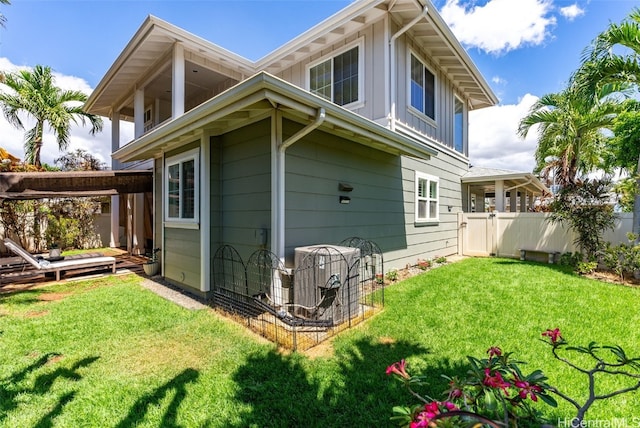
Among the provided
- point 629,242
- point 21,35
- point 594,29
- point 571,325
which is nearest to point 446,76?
point 594,29

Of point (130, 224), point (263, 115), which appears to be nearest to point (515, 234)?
point (263, 115)

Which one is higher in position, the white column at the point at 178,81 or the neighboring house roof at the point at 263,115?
the white column at the point at 178,81

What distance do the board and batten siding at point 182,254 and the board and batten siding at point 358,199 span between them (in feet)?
6.28

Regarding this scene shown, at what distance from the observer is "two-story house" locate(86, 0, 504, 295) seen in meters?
4.57

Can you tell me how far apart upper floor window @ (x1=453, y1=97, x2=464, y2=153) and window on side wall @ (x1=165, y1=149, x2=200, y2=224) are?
28.9 ft

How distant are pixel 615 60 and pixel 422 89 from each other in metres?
4.10

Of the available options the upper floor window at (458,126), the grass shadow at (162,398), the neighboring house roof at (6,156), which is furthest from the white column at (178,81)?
the upper floor window at (458,126)

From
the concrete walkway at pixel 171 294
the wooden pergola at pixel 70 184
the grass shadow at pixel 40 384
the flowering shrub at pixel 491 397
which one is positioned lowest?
the grass shadow at pixel 40 384

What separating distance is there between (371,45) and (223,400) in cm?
734

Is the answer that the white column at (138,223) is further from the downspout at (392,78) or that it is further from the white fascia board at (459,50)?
the white fascia board at (459,50)

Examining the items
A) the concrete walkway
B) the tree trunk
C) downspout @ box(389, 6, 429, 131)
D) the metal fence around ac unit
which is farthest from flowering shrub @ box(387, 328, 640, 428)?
the tree trunk

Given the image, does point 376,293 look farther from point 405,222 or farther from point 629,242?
point 629,242

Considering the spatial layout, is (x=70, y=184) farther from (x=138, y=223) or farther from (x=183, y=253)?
(x=138, y=223)

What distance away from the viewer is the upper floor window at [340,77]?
732 cm
